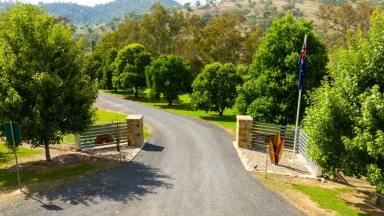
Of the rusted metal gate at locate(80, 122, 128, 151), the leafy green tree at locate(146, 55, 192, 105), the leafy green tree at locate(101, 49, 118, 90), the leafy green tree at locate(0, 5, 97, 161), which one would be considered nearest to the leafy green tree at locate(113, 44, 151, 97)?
the leafy green tree at locate(146, 55, 192, 105)

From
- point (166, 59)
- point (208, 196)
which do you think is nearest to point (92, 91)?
point (208, 196)

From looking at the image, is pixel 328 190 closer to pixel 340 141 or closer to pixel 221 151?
pixel 340 141

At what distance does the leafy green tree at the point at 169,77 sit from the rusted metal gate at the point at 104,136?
26.9m

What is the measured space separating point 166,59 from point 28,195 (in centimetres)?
3921

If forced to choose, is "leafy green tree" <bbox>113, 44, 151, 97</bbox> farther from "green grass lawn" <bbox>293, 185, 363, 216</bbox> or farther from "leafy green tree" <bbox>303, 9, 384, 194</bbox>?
"leafy green tree" <bbox>303, 9, 384, 194</bbox>

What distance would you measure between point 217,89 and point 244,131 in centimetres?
1768

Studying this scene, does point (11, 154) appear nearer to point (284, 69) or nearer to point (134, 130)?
point (134, 130)

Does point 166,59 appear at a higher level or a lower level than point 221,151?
higher

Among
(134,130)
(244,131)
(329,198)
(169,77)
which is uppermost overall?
(169,77)

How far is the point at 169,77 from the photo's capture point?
5259 centimetres

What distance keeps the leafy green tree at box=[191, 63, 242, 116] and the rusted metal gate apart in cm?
1856

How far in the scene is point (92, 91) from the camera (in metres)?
21.5

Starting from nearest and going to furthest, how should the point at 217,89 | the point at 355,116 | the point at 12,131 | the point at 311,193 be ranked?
1. the point at 355,116
2. the point at 12,131
3. the point at 311,193
4. the point at 217,89

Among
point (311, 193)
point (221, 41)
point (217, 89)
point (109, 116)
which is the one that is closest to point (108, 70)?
point (221, 41)
